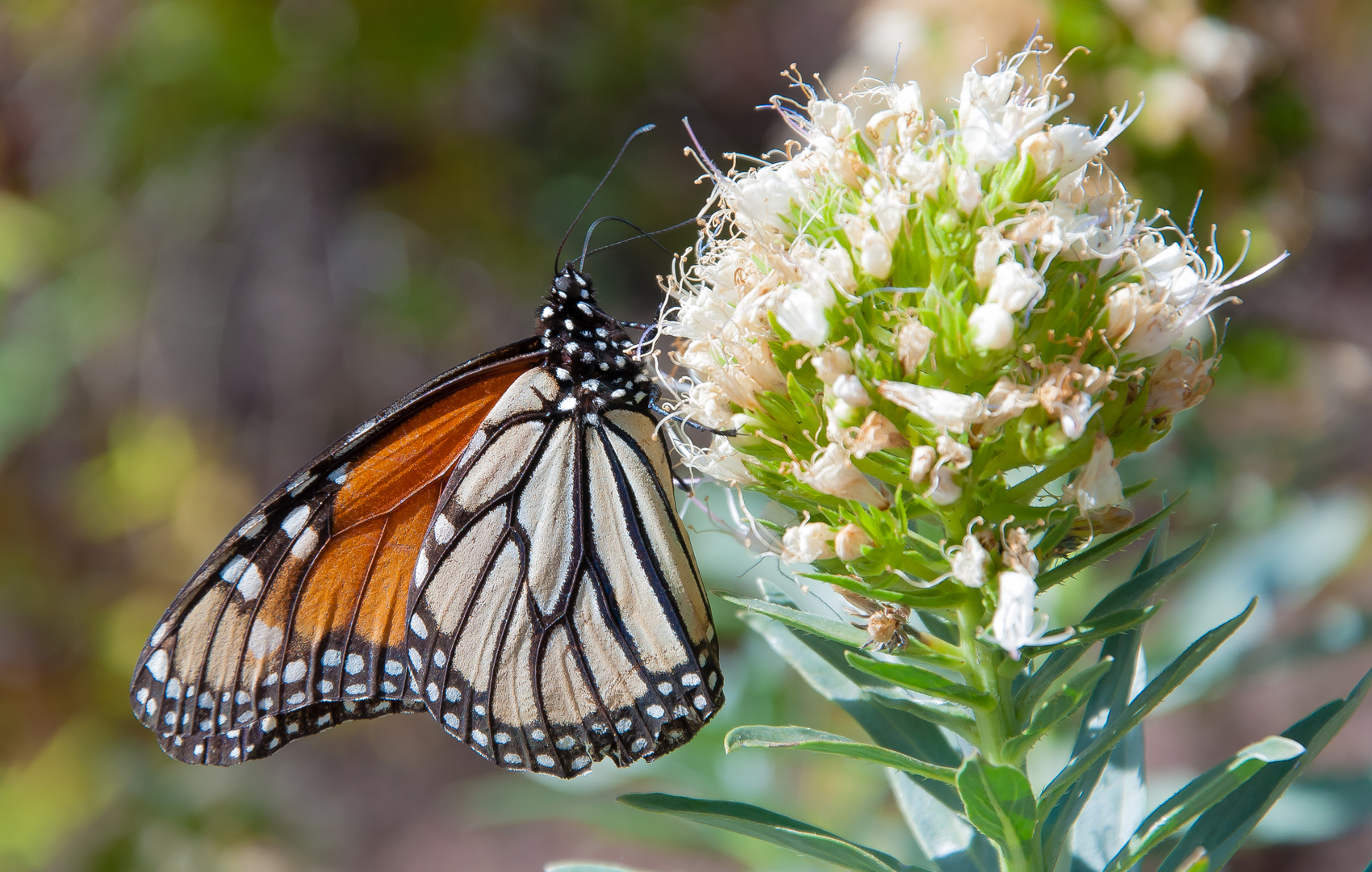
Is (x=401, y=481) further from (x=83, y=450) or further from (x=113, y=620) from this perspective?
(x=83, y=450)

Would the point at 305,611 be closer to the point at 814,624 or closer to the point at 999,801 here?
the point at 814,624

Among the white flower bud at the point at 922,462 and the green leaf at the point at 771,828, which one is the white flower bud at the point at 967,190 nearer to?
the white flower bud at the point at 922,462

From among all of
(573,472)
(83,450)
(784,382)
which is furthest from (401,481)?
(83,450)

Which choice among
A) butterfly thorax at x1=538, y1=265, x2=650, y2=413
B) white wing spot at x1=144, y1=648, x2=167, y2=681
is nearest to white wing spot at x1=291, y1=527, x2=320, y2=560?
white wing spot at x1=144, y1=648, x2=167, y2=681

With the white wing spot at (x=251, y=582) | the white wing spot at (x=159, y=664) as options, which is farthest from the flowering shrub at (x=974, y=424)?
the white wing spot at (x=159, y=664)

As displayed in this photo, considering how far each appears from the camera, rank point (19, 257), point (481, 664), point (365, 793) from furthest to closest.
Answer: point (365, 793) < point (19, 257) < point (481, 664)

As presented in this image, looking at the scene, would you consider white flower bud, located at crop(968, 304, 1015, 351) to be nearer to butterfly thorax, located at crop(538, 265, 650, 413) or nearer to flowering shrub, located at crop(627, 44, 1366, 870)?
flowering shrub, located at crop(627, 44, 1366, 870)
